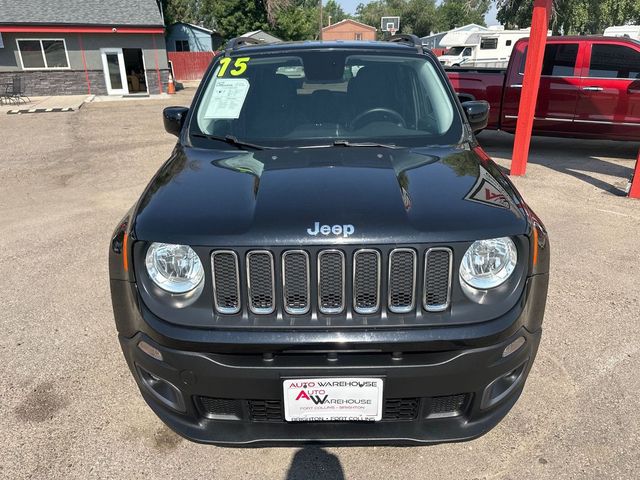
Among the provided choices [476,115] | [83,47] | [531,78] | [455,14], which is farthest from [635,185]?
[455,14]

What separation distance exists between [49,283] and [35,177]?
15.7 ft

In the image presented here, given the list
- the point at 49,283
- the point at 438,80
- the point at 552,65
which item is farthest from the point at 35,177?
the point at 552,65

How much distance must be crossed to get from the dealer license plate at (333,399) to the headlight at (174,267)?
21.7 inches

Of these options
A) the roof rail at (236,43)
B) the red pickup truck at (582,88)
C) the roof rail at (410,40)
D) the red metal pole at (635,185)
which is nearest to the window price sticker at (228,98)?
the roof rail at (236,43)

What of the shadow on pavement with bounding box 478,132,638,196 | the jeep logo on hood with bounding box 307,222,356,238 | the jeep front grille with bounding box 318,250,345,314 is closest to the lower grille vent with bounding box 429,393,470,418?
the jeep front grille with bounding box 318,250,345,314

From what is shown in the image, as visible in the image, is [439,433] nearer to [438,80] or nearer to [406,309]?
[406,309]

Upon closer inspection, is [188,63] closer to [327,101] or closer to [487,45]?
[487,45]

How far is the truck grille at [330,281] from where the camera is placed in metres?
1.89

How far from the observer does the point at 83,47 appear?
21844mm

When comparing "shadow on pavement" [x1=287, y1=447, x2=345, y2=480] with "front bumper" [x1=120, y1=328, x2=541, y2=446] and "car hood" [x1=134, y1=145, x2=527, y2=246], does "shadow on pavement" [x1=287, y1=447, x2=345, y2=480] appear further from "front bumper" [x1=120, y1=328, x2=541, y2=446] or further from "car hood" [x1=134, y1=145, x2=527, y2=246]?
"car hood" [x1=134, y1=145, x2=527, y2=246]

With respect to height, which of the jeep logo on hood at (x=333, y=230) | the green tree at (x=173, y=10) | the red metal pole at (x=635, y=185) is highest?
the green tree at (x=173, y=10)

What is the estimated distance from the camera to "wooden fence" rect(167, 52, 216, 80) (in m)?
32.3

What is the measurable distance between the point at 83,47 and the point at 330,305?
2413 cm

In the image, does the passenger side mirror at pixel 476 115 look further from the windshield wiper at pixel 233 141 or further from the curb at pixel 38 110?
the curb at pixel 38 110
